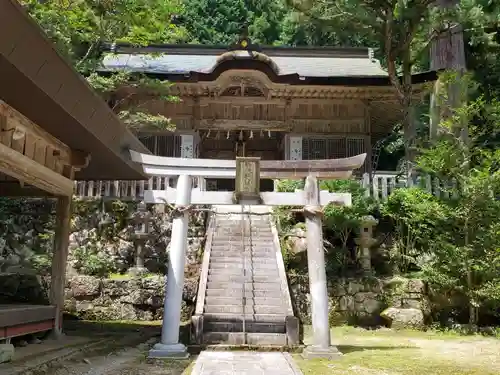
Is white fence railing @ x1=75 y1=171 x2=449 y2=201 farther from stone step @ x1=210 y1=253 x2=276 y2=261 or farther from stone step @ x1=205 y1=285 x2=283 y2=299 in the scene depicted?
stone step @ x1=205 y1=285 x2=283 y2=299

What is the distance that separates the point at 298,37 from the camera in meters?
34.2

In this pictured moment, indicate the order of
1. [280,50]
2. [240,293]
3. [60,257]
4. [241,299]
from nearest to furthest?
[60,257] → [241,299] → [240,293] → [280,50]

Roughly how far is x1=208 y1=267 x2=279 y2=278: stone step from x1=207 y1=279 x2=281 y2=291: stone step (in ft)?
1.14

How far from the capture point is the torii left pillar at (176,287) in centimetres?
747

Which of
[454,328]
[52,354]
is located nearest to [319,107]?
[454,328]

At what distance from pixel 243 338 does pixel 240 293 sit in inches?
58.2

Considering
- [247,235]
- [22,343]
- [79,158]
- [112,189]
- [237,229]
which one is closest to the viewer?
[22,343]

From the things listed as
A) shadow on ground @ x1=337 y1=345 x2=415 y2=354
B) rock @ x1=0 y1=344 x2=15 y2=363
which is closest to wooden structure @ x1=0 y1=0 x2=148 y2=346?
rock @ x1=0 y1=344 x2=15 y2=363

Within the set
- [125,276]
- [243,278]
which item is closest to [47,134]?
[243,278]

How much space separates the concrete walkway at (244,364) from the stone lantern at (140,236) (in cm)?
494

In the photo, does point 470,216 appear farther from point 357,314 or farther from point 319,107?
point 319,107

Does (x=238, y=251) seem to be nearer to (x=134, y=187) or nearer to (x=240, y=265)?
(x=240, y=265)

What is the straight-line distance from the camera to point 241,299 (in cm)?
975

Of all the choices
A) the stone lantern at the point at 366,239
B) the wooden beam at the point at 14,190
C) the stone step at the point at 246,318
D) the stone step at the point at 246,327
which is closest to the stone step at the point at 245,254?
the stone lantern at the point at 366,239
